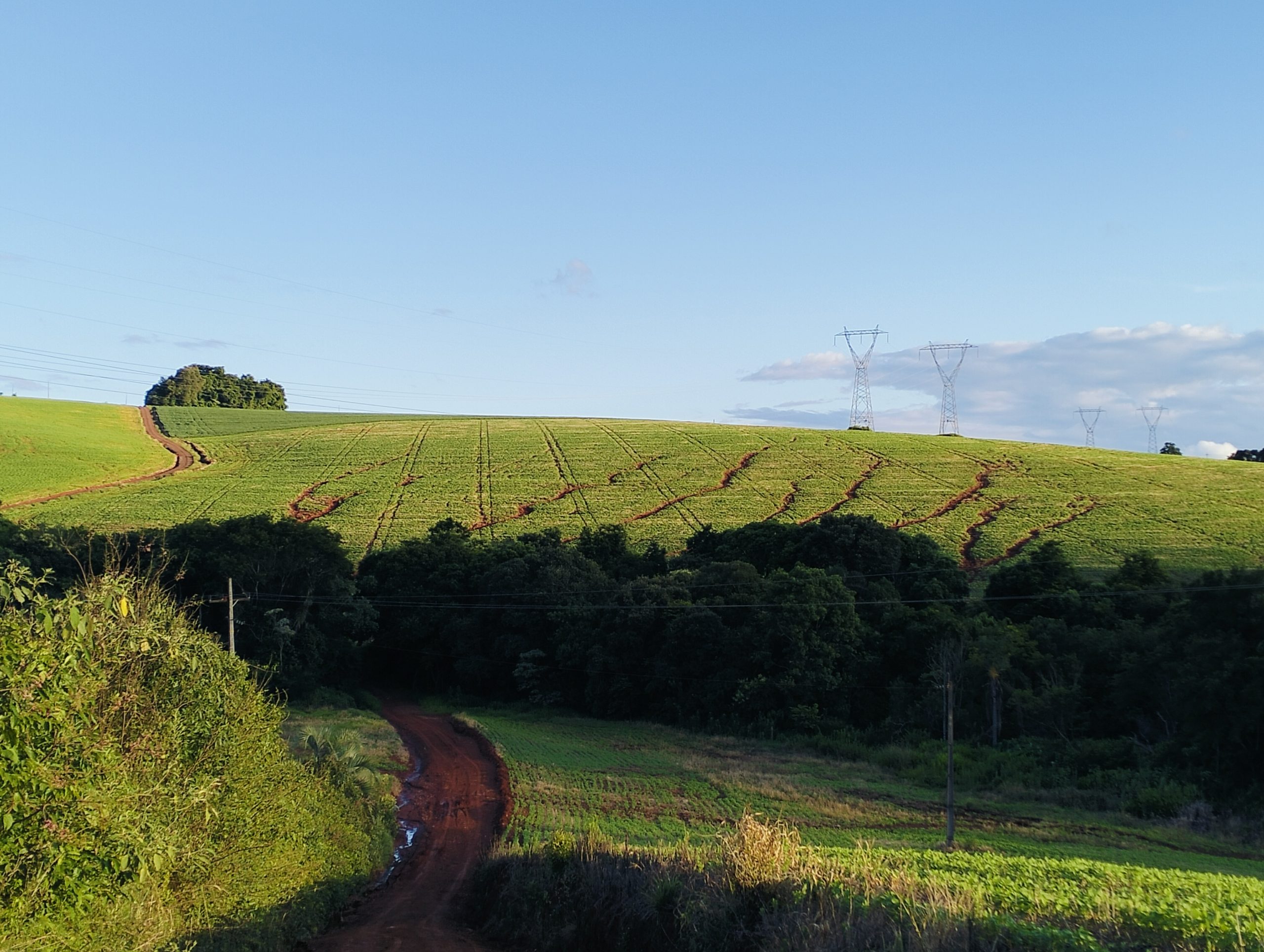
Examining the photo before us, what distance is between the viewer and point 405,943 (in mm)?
18672

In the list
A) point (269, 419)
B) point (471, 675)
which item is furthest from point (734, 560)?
point (269, 419)

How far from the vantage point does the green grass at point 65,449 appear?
2982 inches

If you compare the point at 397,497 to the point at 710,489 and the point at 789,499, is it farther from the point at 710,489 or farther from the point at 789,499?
A: the point at 789,499

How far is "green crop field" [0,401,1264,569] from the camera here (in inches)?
2692

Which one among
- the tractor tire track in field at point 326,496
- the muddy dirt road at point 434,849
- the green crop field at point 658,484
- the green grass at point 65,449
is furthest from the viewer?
the green grass at point 65,449

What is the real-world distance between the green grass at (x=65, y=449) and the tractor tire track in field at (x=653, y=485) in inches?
1669

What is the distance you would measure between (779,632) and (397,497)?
141 feet

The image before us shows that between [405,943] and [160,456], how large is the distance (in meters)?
82.1

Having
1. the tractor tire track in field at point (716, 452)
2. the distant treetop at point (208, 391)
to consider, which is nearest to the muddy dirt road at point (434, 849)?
the tractor tire track in field at point (716, 452)

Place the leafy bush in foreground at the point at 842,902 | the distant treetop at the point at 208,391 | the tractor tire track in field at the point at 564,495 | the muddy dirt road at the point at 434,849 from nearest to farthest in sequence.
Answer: the leafy bush in foreground at the point at 842,902, the muddy dirt road at the point at 434,849, the tractor tire track in field at the point at 564,495, the distant treetop at the point at 208,391

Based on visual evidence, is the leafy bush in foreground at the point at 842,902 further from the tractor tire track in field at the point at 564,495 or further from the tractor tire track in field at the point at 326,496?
the tractor tire track in field at the point at 326,496

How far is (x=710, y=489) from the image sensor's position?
3231 inches

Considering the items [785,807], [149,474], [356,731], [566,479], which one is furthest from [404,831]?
[149,474]

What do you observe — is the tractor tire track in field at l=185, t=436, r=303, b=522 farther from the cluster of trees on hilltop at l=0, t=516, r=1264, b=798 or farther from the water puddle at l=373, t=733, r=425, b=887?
the water puddle at l=373, t=733, r=425, b=887
